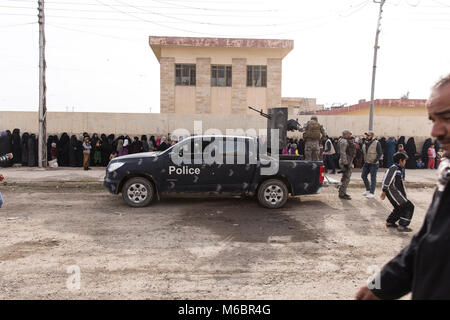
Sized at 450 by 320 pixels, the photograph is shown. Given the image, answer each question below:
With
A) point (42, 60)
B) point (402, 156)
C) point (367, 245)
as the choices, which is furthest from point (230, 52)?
point (367, 245)

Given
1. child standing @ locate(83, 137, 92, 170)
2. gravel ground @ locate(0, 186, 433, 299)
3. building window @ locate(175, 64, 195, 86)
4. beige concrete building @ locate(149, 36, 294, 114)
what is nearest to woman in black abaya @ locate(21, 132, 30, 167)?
child standing @ locate(83, 137, 92, 170)

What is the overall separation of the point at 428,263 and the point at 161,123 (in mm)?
17200

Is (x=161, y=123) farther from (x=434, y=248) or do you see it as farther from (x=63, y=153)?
(x=434, y=248)

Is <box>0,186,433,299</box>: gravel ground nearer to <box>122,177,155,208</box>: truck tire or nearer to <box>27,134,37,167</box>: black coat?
<box>122,177,155,208</box>: truck tire

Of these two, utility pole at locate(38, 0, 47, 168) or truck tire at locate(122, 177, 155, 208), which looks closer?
truck tire at locate(122, 177, 155, 208)

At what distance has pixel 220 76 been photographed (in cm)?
2520

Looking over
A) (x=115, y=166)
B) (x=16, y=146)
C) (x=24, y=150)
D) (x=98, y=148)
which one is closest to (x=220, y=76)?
(x=98, y=148)

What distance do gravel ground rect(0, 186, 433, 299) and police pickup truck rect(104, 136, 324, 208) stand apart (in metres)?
0.42

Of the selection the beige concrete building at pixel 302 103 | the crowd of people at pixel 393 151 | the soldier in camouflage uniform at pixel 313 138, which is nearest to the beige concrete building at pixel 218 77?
the crowd of people at pixel 393 151

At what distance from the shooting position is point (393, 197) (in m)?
7.12

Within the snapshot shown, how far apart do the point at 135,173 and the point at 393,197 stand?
5658 millimetres

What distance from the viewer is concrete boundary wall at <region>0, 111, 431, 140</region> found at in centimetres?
1767

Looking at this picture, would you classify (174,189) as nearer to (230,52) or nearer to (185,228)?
(185,228)

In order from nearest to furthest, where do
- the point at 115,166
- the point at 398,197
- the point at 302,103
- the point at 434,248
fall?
the point at 434,248 → the point at 398,197 → the point at 115,166 → the point at 302,103
